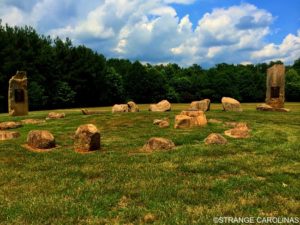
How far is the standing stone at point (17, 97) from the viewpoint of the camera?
32.2 m

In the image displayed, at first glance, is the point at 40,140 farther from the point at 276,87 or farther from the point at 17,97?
the point at 276,87

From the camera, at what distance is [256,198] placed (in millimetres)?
8383

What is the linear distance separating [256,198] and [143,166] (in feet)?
13.4

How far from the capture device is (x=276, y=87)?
108ft

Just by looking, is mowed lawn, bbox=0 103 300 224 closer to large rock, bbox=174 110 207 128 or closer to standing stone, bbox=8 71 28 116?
large rock, bbox=174 110 207 128

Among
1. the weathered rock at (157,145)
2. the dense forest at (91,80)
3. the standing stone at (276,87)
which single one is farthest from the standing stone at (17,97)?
the dense forest at (91,80)

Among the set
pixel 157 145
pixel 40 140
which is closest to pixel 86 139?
pixel 40 140

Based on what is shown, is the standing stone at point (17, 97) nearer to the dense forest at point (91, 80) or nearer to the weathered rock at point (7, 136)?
the weathered rock at point (7, 136)

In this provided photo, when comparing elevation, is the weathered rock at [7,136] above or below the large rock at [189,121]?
below

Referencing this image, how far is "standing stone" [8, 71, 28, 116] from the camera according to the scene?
32.2 meters

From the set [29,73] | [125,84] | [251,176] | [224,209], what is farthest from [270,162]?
[125,84]

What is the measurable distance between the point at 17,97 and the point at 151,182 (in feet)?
83.6

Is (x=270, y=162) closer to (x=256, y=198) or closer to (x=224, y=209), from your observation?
(x=256, y=198)

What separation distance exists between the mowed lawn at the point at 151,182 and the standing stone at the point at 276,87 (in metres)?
17.4
